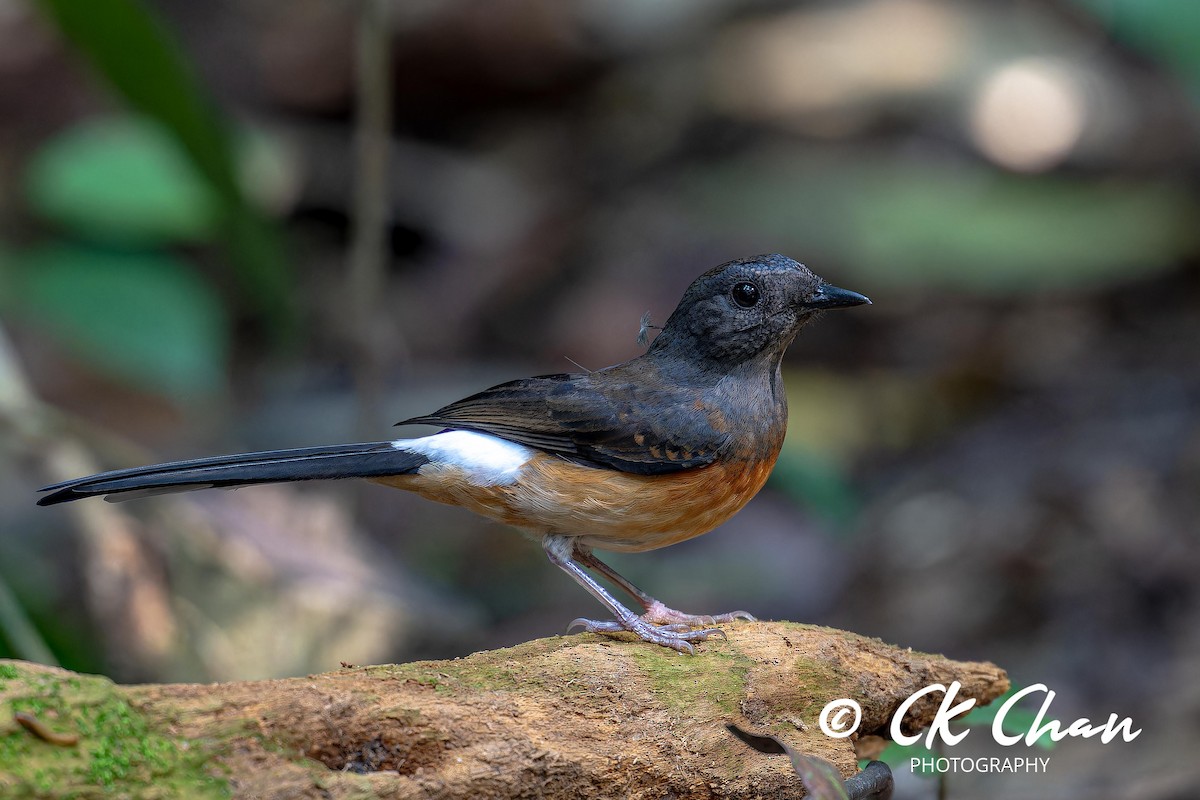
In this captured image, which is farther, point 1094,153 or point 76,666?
point 1094,153

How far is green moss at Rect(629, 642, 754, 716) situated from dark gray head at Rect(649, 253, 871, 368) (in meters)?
1.16

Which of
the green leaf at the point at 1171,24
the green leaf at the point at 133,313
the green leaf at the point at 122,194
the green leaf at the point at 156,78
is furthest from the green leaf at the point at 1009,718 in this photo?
the green leaf at the point at 122,194

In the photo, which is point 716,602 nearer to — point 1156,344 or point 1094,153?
point 1156,344

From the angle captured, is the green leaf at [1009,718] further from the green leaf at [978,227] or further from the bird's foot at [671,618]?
the green leaf at [978,227]

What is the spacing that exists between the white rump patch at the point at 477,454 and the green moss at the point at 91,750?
5.02 feet

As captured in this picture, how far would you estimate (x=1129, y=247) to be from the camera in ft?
32.0

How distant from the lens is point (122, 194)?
834cm

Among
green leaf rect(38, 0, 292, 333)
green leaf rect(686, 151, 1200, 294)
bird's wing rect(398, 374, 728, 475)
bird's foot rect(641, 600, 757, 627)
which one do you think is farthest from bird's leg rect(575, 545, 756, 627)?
green leaf rect(686, 151, 1200, 294)

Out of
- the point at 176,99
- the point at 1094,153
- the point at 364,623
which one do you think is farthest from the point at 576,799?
the point at 1094,153

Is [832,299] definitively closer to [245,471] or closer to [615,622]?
[615,622]

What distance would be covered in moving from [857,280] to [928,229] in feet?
2.54

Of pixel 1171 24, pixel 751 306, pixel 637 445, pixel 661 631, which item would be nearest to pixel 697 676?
pixel 661 631

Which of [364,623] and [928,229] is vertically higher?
[928,229]

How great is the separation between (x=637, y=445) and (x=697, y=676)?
0.91 m
